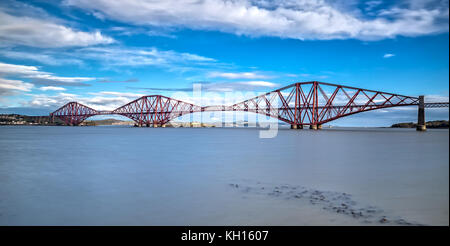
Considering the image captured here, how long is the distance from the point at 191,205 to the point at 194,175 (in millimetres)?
5381

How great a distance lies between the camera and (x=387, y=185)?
10.5 metres

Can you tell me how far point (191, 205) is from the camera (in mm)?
8188

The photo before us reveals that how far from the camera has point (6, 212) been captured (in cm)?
752
